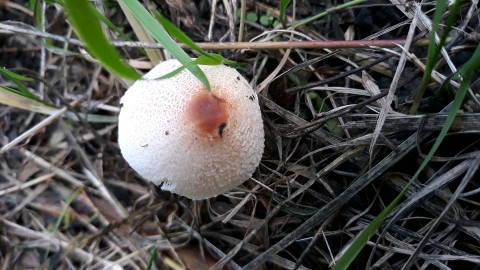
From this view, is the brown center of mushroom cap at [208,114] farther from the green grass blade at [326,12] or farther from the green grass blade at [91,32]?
the green grass blade at [326,12]

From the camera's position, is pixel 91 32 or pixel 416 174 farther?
pixel 416 174

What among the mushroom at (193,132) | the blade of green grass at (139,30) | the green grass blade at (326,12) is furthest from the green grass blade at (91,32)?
the green grass blade at (326,12)

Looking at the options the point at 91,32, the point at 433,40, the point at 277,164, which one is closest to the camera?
the point at 91,32

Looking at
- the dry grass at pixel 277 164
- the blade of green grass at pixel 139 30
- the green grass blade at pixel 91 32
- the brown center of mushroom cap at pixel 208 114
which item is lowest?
the dry grass at pixel 277 164

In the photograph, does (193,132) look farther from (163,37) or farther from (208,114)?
(163,37)

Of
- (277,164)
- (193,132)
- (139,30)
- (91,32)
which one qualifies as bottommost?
(277,164)

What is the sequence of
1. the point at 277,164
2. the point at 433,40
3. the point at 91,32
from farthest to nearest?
the point at 277,164, the point at 433,40, the point at 91,32

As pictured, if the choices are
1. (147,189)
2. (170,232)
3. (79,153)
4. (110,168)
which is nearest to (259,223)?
(170,232)

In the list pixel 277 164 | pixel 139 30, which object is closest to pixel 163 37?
pixel 139 30
